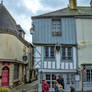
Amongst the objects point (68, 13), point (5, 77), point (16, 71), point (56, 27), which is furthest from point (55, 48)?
point (16, 71)

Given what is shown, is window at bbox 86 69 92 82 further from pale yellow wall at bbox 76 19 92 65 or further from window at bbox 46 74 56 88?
window at bbox 46 74 56 88

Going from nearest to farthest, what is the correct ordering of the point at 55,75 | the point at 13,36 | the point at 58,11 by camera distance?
the point at 55,75
the point at 58,11
the point at 13,36

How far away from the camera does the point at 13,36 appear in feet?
62.8

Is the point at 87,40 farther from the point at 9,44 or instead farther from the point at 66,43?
the point at 9,44

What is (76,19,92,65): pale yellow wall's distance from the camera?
15.9m

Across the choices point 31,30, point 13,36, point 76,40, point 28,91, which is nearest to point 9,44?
point 13,36

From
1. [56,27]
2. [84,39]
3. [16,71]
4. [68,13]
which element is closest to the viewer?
[84,39]

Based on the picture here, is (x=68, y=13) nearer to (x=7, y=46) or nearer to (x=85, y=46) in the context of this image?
(x=85, y=46)

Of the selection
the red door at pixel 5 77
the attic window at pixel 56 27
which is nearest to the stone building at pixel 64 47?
the attic window at pixel 56 27

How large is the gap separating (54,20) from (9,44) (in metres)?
5.64

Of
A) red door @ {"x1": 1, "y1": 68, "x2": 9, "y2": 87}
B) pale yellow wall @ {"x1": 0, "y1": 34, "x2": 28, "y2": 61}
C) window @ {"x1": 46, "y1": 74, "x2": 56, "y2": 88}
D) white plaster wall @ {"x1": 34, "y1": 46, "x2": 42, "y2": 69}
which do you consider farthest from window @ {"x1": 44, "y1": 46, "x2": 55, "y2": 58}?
red door @ {"x1": 1, "y1": 68, "x2": 9, "y2": 87}

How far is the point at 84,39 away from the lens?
16.1 metres

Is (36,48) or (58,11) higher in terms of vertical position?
(58,11)

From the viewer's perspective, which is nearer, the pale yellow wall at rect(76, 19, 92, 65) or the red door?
the pale yellow wall at rect(76, 19, 92, 65)
